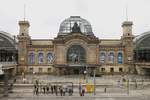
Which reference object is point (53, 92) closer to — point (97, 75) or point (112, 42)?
point (97, 75)

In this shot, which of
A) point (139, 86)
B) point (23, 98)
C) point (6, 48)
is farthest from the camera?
point (6, 48)

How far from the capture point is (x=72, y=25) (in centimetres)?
12294

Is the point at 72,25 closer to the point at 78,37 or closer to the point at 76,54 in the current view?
the point at 78,37

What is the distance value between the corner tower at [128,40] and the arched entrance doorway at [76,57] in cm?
1344

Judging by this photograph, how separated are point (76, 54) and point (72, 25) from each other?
13858mm

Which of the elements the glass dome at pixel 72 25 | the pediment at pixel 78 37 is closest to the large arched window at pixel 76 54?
the pediment at pixel 78 37

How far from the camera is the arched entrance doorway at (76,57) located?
112 metres

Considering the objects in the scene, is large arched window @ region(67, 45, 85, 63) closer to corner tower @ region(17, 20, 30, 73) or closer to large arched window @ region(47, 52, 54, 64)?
large arched window @ region(47, 52, 54, 64)

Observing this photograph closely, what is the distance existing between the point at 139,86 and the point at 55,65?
38213mm

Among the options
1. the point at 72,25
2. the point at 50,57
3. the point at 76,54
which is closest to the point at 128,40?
the point at 76,54

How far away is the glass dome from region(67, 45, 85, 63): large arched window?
9.80 meters

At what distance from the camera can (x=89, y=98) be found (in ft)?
186

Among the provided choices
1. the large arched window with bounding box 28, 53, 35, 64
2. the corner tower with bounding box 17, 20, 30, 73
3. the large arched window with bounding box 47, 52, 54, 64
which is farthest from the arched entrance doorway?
the corner tower with bounding box 17, 20, 30, 73

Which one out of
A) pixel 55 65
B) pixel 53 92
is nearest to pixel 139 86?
pixel 53 92
